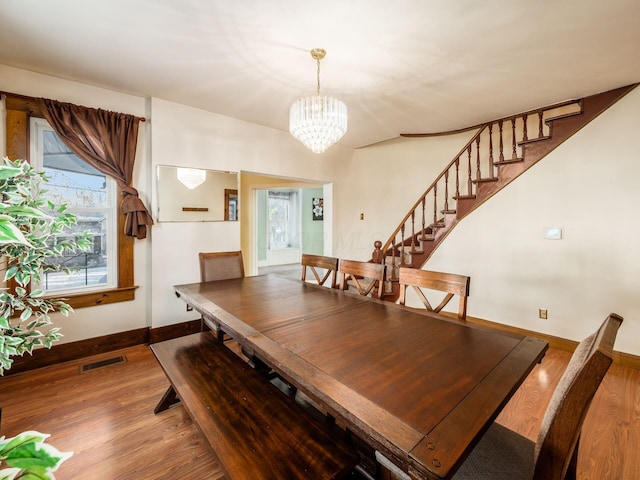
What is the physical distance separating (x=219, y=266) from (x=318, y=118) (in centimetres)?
175

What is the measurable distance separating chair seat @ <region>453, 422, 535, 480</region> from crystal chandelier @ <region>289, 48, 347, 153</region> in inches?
81.4

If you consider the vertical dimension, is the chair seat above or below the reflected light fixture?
→ below

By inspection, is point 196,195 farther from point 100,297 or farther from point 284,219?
point 284,219

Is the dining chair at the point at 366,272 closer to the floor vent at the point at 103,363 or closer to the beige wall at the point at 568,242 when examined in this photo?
the beige wall at the point at 568,242

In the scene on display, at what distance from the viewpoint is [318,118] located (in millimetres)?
2182

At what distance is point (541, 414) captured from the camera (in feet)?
6.47

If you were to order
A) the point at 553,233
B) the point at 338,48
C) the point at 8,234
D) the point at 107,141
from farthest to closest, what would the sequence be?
the point at 553,233 → the point at 107,141 → the point at 338,48 → the point at 8,234

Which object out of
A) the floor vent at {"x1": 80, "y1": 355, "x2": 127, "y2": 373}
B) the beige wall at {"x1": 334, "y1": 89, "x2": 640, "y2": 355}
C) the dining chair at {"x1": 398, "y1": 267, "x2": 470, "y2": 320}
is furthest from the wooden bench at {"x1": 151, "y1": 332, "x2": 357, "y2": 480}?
the beige wall at {"x1": 334, "y1": 89, "x2": 640, "y2": 355}

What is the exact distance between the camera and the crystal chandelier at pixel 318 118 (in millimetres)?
2189

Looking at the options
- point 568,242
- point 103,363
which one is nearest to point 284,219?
point 103,363

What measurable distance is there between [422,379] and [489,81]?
2.77 meters

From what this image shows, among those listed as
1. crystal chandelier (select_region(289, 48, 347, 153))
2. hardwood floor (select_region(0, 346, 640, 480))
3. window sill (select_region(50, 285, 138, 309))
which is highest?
crystal chandelier (select_region(289, 48, 347, 153))

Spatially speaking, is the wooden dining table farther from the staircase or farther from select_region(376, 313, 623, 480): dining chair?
the staircase

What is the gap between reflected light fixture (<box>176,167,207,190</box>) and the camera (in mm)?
3246
